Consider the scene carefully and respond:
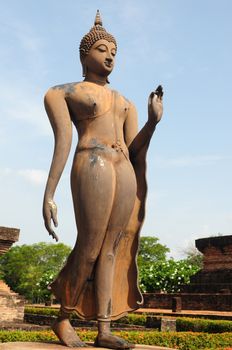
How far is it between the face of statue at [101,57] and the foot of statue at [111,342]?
2219 mm

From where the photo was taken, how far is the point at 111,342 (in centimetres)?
384

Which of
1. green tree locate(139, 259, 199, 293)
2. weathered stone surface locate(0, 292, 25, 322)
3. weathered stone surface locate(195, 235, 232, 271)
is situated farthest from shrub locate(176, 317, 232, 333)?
green tree locate(139, 259, 199, 293)

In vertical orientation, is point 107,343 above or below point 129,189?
below

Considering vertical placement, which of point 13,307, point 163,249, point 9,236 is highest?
point 163,249

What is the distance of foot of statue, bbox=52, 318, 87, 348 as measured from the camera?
12.9ft

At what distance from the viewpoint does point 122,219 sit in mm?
4113

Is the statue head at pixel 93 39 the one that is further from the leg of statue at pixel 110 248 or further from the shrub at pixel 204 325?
the shrub at pixel 204 325

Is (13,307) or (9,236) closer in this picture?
(9,236)

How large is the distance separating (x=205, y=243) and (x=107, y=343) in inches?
631

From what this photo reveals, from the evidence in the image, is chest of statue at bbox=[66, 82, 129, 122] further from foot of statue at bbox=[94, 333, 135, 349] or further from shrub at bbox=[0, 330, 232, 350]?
shrub at bbox=[0, 330, 232, 350]

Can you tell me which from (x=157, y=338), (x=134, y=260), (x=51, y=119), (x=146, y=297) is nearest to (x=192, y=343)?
(x=157, y=338)

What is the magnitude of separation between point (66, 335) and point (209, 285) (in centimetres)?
1419

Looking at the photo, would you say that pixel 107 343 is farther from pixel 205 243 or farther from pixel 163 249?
pixel 163 249

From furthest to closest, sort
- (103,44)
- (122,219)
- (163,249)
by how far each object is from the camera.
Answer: (163,249), (103,44), (122,219)
